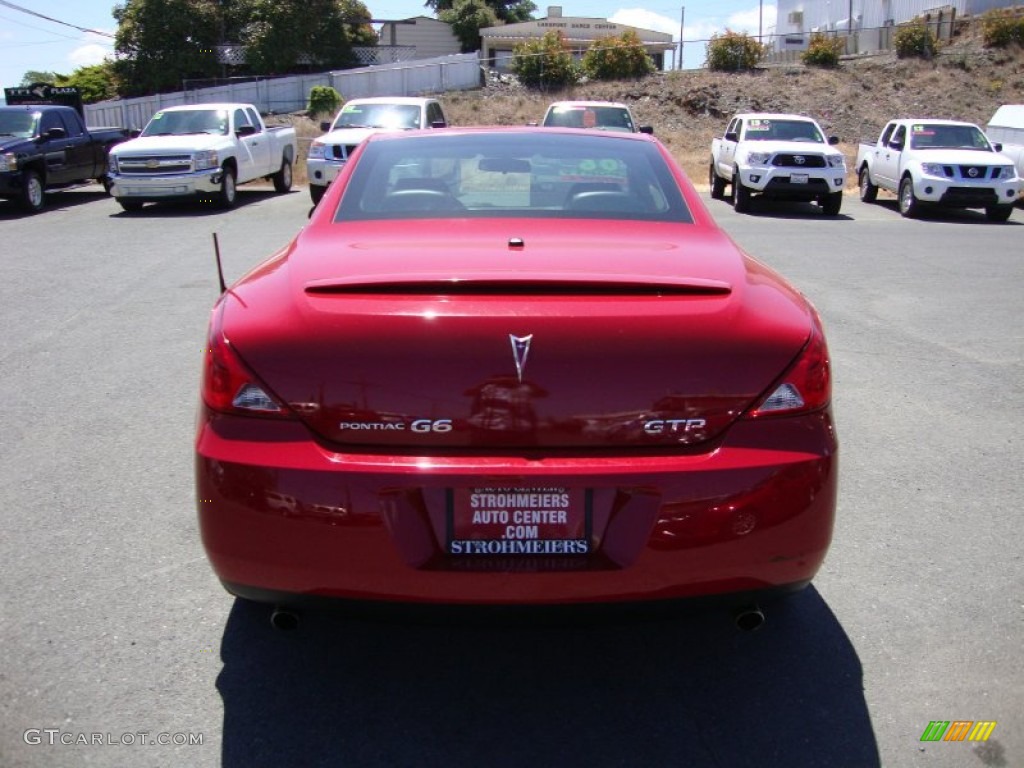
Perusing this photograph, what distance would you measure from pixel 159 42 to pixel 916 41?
3308 centimetres

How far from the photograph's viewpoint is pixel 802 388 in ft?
9.35

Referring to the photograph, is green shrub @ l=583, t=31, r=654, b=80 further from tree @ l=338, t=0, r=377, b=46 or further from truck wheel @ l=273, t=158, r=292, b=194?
truck wheel @ l=273, t=158, r=292, b=194

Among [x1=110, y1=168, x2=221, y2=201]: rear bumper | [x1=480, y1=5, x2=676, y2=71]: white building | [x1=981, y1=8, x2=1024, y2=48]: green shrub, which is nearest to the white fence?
[x1=480, y1=5, x2=676, y2=71]: white building

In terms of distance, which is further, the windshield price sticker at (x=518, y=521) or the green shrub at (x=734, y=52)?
the green shrub at (x=734, y=52)

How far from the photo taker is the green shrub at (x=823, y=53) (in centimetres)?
4234

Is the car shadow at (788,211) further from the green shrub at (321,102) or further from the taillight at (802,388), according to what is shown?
the green shrub at (321,102)

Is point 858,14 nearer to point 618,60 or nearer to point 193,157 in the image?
point 618,60

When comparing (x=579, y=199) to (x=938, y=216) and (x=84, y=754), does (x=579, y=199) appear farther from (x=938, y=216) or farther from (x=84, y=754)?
(x=938, y=216)

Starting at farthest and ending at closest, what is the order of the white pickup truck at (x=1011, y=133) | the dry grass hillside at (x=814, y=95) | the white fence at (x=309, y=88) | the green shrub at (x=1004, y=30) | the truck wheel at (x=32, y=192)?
the green shrub at (x=1004, y=30)
the white fence at (x=309, y=88)
the dry grass hillside at (x=814, y=95)
the white pickup truck at (x=1011, y=133)
the truck wheel at (x=32, y=192)

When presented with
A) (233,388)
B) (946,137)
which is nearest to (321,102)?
(946,137)

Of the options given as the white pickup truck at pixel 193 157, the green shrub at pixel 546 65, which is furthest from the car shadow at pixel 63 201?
the green shrub at pixel 546 65

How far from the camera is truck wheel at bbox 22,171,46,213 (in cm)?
1725

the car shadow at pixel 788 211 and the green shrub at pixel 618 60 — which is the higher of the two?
the green shrub at pixel 618 60

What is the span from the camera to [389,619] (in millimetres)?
2807
